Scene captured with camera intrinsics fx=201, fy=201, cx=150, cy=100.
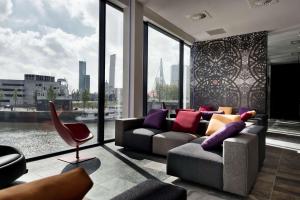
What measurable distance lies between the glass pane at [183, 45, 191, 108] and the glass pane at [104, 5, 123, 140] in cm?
324

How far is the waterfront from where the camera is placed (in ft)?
9.89

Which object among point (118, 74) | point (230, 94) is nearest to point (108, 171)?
point (118, 74)

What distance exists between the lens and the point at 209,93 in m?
7.07

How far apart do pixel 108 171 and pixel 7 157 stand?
117cm

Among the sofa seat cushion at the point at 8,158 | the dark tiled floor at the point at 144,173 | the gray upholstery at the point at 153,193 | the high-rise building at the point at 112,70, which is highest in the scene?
the high-rise building at the point at 112,70

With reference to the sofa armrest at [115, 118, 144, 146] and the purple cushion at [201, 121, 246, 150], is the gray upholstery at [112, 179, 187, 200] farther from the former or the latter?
the sofa armrest at [115, 118, 144, 146]

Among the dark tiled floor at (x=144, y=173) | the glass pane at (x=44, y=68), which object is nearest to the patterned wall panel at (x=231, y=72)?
the dark tiled floor at (x=144, y=173)

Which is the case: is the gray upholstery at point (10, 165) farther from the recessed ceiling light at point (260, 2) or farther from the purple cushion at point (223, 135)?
the recessed ceiling light at point (260, 2)

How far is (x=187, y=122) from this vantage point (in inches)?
141

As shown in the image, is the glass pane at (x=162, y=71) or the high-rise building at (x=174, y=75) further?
the high-rise building at (x=174, y=75)

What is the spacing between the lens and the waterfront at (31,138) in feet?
9.89

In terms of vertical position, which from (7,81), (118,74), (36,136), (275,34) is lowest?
(36,136)

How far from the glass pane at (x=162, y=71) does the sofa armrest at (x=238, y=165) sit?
11.8 feet

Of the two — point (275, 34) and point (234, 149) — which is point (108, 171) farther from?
point (275, 34)
